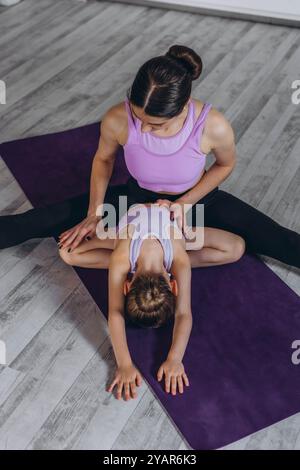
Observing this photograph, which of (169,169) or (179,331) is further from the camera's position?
(169,169)

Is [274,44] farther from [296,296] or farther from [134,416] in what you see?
[134,416]

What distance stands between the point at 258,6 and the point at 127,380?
10.7 feet

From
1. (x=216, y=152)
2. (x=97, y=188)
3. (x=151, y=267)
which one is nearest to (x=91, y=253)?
(x=97, y=188)

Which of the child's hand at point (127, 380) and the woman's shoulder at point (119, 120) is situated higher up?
the woman's shoulder at point (119, 120)

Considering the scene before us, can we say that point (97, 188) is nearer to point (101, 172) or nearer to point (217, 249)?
point (101, 172)

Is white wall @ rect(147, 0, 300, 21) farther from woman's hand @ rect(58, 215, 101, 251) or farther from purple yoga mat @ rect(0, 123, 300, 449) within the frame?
woman's hand @ rect(58, 215, 101, 251)

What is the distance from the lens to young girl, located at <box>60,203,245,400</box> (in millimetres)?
1863

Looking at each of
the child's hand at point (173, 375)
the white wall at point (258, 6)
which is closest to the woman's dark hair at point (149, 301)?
the child's hand at point (173, 375)

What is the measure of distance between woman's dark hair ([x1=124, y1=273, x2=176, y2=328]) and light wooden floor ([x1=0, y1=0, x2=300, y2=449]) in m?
0.21

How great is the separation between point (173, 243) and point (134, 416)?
1.89 feet

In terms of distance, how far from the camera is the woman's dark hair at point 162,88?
5.70ft

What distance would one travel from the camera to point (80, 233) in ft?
7.12

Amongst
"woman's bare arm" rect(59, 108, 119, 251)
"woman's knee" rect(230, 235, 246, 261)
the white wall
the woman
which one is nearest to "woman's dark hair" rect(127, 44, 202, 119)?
the woman

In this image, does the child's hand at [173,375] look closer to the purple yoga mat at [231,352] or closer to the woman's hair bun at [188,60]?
the purple yoga mat at [231,352]
